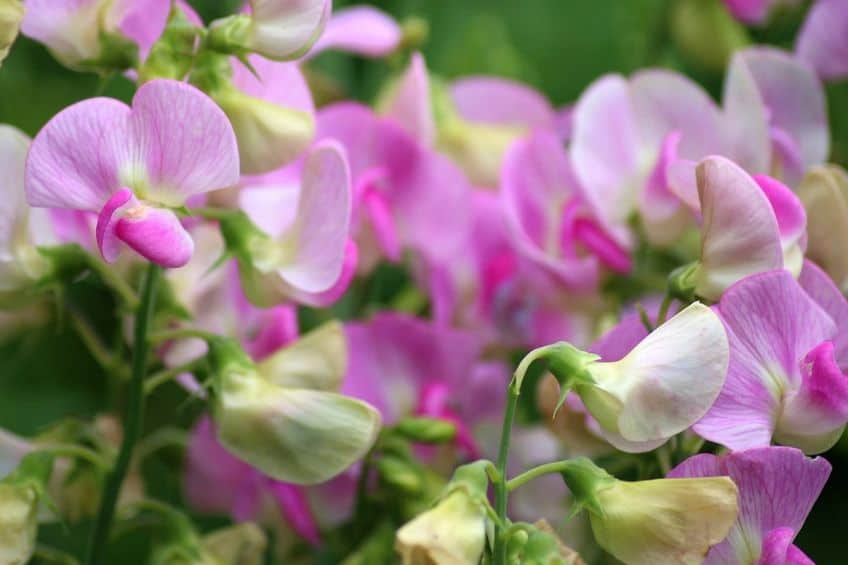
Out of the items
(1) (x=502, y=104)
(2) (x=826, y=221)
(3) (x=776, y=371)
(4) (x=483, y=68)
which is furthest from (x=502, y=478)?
(4) (x=483, y=68)

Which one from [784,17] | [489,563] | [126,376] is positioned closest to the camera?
[489,563]

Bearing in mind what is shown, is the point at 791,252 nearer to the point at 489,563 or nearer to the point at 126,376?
the point at 489,563

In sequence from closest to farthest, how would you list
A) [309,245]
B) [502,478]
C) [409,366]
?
[502,478] → [309,245] → [409,366]

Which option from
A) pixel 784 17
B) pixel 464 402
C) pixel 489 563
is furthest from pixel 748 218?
pixel 784 17

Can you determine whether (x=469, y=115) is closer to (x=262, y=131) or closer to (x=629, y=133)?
(x=629, y=133)

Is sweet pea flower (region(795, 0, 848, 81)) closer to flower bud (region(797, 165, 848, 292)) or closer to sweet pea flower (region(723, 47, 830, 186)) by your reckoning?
sweet pea flower (region(723, 47, 830, 186))

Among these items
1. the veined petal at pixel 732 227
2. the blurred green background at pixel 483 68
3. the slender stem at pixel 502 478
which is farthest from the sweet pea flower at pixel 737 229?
the blurred green background at pixel 483 68

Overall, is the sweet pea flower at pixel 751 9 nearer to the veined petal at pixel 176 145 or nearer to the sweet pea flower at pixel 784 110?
the sweet pea flower at pixel 784 110
